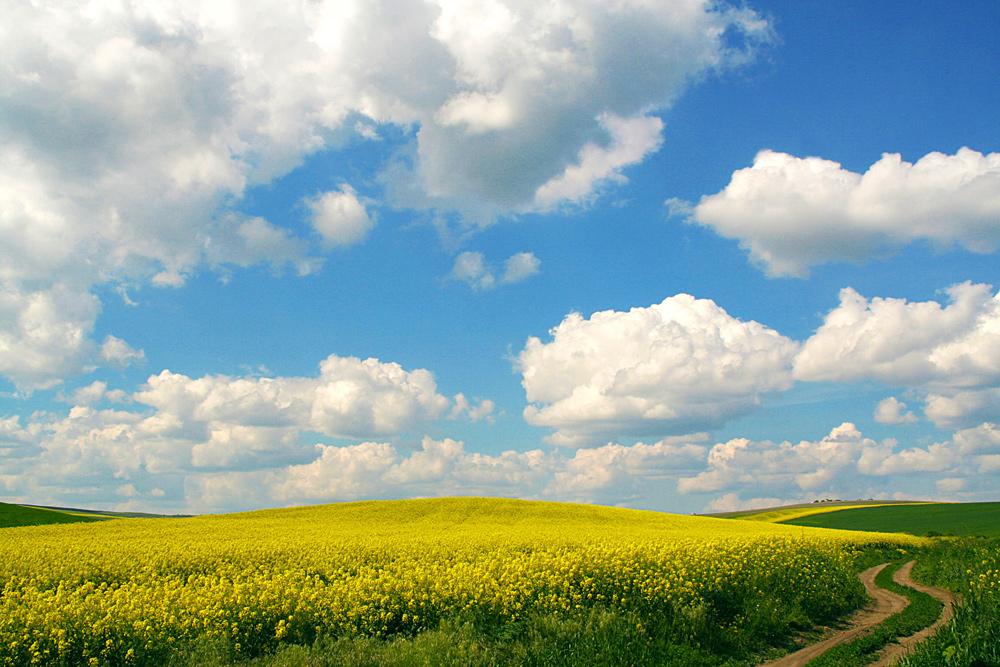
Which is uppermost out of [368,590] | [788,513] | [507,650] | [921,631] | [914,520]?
[368,590]

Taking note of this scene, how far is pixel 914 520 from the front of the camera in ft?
236

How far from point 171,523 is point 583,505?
111 ft

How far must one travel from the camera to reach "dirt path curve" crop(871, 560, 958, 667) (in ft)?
40.8

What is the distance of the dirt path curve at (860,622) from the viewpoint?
12930mm

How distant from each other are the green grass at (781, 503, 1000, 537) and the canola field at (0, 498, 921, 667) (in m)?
49.5

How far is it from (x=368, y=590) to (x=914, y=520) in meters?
80.1

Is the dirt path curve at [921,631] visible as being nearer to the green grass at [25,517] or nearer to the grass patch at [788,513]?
the green grass at [25,517]

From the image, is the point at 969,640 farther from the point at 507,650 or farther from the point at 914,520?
the point at 914,520

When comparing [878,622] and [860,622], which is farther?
[860,622]

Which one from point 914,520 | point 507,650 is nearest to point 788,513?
point 914,520

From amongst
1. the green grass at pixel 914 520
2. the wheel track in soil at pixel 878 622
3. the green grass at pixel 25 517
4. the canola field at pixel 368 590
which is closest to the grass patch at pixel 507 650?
the canola field at pixel 368 590

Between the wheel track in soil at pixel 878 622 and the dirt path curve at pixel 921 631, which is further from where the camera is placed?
the wheel track in soil at pixel 878 622

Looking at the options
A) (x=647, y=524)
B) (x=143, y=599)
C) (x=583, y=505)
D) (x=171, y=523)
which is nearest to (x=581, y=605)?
(x=143, y=599)

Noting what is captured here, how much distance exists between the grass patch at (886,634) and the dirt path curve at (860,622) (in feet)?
0.85
